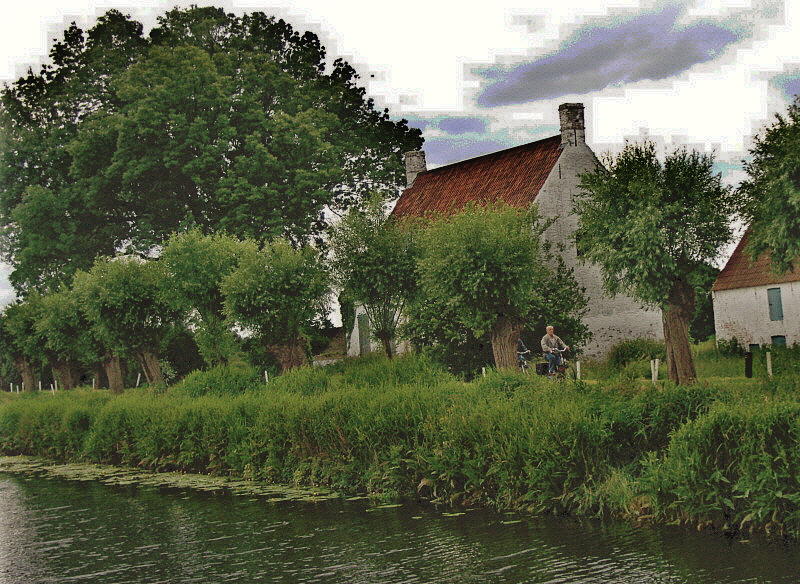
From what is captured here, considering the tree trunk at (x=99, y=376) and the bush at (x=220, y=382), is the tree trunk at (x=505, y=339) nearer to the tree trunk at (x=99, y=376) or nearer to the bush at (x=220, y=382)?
the bush at (x=220, y=382)

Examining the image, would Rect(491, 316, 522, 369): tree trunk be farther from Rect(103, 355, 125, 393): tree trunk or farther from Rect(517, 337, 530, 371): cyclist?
Rect(103, 355, 125, 393): tree trunk

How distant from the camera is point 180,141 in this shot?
49.7m

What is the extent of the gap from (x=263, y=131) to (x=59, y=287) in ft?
42.9

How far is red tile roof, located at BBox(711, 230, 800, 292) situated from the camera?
47500 mm

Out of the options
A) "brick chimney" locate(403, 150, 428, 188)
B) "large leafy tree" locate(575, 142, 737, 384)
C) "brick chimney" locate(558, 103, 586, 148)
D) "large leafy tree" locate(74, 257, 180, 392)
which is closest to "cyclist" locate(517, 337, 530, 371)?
"large leafy tree" locate(575, 142, 737, 384)

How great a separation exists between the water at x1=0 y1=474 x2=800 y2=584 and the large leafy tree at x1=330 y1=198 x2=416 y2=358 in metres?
16.1

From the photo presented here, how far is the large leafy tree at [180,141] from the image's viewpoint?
1925 inches

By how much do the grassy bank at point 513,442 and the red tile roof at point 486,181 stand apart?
52.3 ft

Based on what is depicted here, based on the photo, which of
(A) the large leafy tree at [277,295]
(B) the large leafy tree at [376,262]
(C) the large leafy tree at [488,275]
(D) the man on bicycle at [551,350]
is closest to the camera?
(D) the man on bicycle at [551,350]

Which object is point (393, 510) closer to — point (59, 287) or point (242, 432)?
point (242, 432)

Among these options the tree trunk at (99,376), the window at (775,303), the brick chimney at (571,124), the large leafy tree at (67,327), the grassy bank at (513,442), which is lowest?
the grassy bank at (513,442)

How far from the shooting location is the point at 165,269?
42.8 metres

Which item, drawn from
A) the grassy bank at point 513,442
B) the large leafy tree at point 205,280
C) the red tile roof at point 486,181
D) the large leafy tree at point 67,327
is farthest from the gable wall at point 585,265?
the large leafy tree at point 67,327

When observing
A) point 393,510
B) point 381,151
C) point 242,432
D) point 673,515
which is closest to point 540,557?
point 673,515
